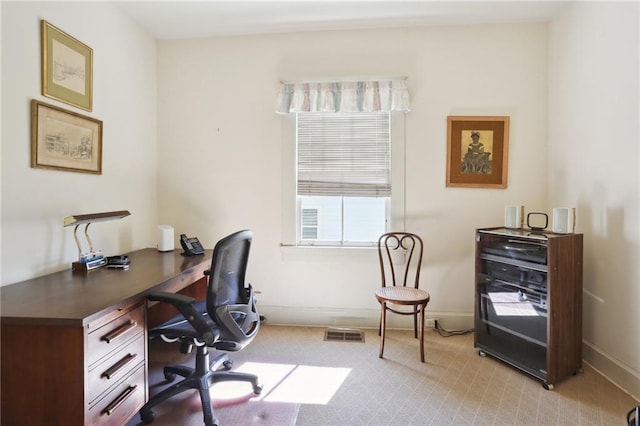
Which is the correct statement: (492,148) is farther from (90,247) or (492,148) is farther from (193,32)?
(90,247)

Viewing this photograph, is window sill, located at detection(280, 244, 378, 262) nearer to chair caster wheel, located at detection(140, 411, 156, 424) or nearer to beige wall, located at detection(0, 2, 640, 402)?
beige wall, located at detection(0, 2, 640, 402)

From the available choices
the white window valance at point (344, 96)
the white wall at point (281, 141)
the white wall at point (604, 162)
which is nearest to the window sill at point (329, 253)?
the white wall at point (281, 141)

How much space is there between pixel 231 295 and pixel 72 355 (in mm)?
722

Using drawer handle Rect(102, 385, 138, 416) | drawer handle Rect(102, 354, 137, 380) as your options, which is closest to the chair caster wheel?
drawer handle Rect(102, 385, 138, 416)

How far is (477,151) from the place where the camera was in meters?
2.59

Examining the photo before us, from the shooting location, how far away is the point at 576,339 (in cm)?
197

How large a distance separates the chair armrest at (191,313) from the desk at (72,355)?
0.35 feet

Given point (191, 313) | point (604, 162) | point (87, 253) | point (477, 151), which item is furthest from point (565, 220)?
point (87, 253)

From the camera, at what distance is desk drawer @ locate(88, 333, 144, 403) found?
1.15 m

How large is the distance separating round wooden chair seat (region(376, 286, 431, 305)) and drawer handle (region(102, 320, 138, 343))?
1.57 metres

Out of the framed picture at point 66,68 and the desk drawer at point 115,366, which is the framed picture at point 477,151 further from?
the framed picture at point 66,68

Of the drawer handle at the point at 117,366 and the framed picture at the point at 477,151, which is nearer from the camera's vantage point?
the drawer handle at the point at 117,366

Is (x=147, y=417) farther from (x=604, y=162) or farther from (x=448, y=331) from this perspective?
(x=604, y=162)

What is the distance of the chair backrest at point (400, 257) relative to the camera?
2607 mm
